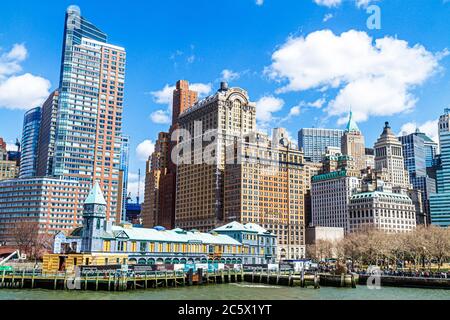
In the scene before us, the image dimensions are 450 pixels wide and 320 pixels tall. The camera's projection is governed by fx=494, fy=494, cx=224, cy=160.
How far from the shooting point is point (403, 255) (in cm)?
15100

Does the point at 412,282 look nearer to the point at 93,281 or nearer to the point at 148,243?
the point at 148,243

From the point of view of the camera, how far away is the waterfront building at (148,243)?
11300 centimetres

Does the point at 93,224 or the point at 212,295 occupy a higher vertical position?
the point at 93,224

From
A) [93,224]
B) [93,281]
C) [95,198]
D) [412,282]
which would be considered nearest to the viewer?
[93,281]

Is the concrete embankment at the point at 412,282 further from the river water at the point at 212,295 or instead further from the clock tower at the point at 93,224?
the clock tower at the point at 93,224

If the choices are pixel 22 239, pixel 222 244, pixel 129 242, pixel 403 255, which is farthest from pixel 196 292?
pixel 22 239

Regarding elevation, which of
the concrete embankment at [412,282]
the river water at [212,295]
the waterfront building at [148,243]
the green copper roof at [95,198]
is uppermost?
the green copper roof at [95,198]

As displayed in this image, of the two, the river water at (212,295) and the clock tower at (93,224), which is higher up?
the clock tower at (93,224)

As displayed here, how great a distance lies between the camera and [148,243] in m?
123

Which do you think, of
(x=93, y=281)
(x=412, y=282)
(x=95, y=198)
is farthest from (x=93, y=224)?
(x=412, y=282)

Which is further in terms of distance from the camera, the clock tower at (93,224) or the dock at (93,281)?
the clock tower at (93,224)

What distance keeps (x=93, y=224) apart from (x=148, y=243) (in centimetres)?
1609

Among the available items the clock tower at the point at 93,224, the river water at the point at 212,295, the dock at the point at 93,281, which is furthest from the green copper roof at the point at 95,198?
the river water at the point at 212,295
